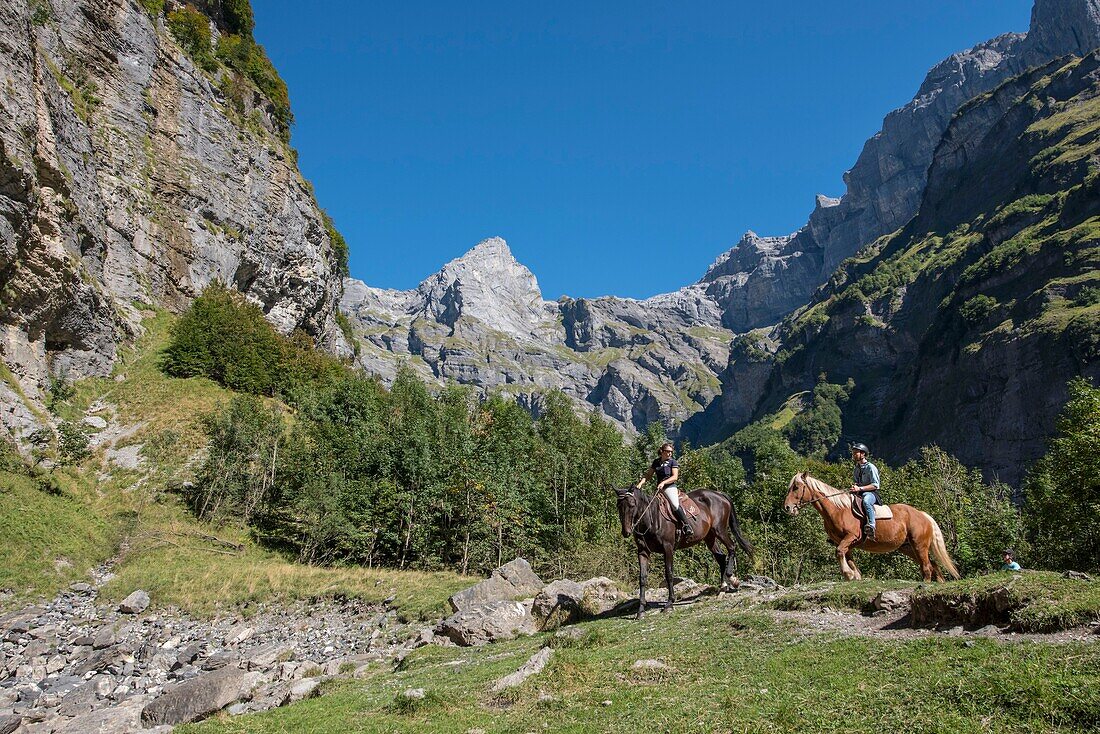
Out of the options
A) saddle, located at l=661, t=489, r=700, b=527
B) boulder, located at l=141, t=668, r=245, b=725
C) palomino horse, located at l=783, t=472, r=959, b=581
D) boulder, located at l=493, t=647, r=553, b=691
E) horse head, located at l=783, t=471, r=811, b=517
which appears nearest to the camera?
boulder, located at l=493, t=647, r=553, b=691

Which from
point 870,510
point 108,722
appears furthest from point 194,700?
point 870,510

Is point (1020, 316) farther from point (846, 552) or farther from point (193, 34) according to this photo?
point (193, 34)

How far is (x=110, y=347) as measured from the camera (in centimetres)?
4819

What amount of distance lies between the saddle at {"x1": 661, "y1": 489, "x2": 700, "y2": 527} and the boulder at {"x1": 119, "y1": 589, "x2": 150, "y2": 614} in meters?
24.8

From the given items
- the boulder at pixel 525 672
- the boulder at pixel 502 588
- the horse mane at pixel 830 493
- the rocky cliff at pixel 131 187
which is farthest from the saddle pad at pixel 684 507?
the rocky cliff at pixel 131 187

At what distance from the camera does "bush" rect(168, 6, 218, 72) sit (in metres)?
74.8

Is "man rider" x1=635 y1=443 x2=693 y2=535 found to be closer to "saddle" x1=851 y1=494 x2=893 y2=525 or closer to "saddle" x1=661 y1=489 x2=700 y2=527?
"saddle" x1=661 y1=489 x2=700 y2=527

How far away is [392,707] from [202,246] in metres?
69.5

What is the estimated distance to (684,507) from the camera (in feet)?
58.4

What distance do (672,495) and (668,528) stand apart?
1013 mm

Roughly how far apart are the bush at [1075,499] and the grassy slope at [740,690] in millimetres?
33193

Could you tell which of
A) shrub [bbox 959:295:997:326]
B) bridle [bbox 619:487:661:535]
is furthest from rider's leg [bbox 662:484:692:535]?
shrub [bbox 959:295:997:326]

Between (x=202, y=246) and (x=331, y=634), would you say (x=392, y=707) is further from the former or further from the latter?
(x=202, y=246)

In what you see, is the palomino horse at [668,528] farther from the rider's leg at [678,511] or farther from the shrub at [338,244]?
the shrub at [338,244]
